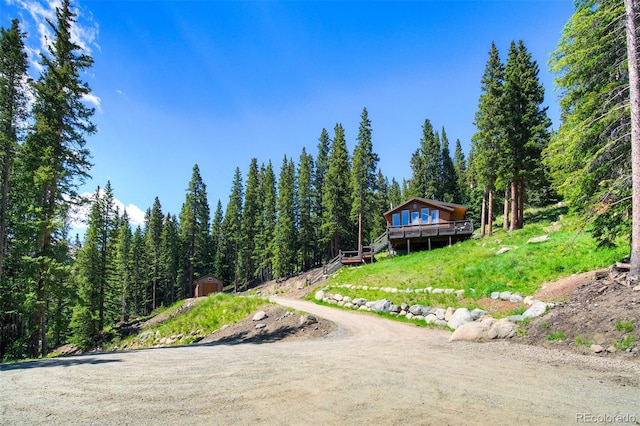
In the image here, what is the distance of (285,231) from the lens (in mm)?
45062

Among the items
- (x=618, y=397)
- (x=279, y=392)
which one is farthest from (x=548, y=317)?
(x=279, y=392)

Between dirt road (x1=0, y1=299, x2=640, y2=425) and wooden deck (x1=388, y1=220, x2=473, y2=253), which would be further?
wooden deck (x1=388, y1=220, x2=473, y2=253)

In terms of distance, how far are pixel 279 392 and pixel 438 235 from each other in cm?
2818

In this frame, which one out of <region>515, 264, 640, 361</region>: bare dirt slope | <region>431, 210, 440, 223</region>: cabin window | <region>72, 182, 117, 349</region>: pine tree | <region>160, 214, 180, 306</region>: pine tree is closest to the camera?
<region>515, 264, 640, 361</region>: bare dirt slope

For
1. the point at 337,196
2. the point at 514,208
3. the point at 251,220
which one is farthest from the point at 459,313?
the point at 251,220

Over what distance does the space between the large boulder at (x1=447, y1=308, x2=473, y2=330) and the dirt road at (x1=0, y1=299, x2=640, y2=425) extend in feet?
11.0

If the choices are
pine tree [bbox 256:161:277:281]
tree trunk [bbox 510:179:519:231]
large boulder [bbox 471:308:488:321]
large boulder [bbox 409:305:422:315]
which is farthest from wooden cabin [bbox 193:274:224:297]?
large boulder [bbox 471:308:488:321]

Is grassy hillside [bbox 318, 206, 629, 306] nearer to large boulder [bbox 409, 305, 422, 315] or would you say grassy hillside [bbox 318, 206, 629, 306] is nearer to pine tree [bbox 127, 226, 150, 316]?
large boulder [bbox 409, 305, 422, 315]

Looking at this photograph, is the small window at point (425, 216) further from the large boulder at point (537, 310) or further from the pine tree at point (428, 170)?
the large boulder at point (537, 310)

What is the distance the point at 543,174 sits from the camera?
27562 mm

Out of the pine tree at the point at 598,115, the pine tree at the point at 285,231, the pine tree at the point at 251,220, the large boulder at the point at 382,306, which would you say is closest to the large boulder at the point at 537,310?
the pine tree at the point at 598,115

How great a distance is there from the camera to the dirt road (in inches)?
177

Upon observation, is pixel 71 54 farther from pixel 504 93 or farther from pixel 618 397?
pixel 504 93

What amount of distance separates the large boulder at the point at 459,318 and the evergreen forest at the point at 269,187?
17.4 feet
